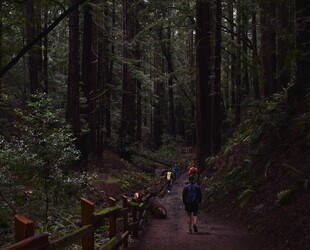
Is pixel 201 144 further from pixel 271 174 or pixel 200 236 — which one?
pixel 200 236

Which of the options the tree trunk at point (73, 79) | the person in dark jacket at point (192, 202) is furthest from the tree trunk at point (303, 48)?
the tree trunk at point (73, 79)

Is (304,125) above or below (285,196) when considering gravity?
above

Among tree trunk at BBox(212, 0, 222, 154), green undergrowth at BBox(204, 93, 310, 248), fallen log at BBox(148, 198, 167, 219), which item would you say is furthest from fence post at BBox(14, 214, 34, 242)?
tree trunk at BBox(212, 0, 222, 154)

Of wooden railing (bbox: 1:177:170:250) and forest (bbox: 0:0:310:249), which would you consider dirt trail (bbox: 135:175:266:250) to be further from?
wooden railing (bbox: 1:177:170:250)

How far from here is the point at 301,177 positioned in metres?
10.8

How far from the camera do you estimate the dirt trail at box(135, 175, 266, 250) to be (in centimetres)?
969

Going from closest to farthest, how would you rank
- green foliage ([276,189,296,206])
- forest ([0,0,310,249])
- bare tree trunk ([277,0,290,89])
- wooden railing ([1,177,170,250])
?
wooden railing ([1,177,170,250]) < forest ([0,0,310,249]) < green foliage ([276,189,296,206]) < bare tree trunk ([277,0,290,89])

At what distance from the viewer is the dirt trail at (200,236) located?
31.8ft

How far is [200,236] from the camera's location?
11.0 m

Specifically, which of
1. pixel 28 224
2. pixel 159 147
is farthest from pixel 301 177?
pixel 159 147

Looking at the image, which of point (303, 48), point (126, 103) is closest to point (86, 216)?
point (303, 48)

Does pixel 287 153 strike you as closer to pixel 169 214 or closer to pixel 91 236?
pixel 169 214

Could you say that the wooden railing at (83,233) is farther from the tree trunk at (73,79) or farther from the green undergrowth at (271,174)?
the tree trunk at (73,79)

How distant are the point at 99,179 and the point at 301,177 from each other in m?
12.6
